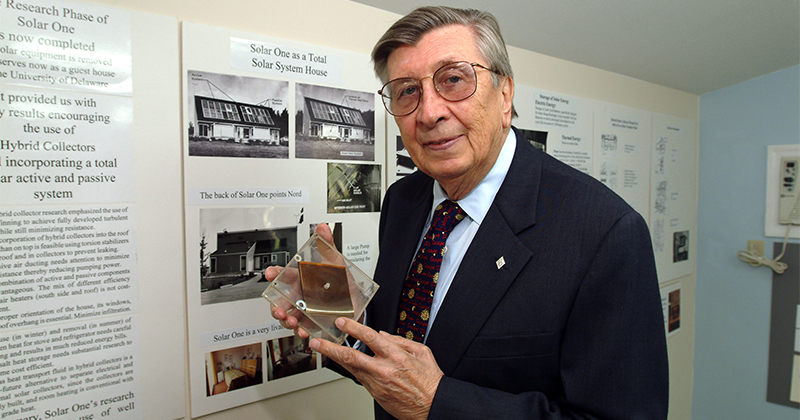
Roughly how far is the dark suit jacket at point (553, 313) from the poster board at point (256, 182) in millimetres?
580

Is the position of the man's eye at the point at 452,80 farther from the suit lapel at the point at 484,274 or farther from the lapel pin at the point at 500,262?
the lapel pin at the point at 500,262

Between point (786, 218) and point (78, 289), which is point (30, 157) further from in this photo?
point (786, 218)

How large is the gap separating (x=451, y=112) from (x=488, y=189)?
196 millimetres

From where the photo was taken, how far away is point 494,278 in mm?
795

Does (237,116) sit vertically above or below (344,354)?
→ above

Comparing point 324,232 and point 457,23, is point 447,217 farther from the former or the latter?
point 457,23

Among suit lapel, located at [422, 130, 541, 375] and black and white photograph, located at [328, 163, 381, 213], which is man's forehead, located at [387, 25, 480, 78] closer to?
suit lapel, located at [422, 130, 541, 375]

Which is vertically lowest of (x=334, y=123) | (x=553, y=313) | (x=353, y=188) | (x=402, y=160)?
(x=553, y=313)

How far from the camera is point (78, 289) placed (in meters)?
0.90

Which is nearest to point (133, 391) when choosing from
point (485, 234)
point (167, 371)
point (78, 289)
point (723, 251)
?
point (167, 371)

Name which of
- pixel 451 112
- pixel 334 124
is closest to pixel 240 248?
pixel 334 124

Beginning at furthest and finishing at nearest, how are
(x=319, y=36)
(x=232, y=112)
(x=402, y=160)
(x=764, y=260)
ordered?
(x=764, y=260) < (x=402, y=160) < (x=319, y=36) < (x=232, y=112)

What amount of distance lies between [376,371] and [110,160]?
791 mm

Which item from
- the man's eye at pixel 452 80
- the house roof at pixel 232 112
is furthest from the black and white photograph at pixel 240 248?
the man's eye at pixel 452 80
